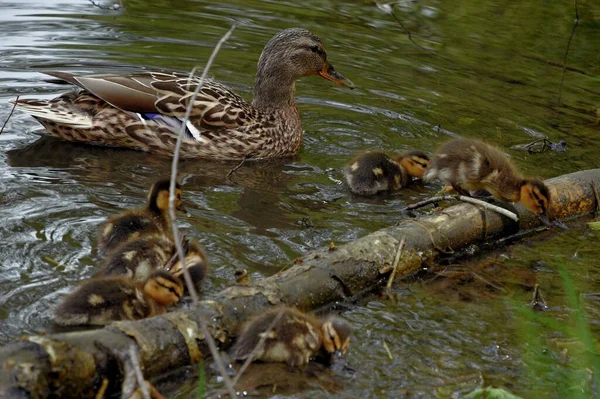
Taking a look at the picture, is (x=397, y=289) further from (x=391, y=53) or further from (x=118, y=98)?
(x=391, y=53)

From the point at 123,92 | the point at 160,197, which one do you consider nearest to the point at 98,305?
the point at 160,197

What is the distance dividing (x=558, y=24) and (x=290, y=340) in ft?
22.7

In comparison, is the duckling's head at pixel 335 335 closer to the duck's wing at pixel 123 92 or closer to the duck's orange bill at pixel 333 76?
the duck's wing at pixel 123 92

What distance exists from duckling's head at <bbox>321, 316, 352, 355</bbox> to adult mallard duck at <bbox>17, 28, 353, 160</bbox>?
297 cm

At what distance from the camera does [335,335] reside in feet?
13.0

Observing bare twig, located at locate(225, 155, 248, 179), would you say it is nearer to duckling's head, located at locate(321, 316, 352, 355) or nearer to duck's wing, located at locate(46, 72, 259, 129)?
duck's wing, located at locate(46, 72, 259, 129)

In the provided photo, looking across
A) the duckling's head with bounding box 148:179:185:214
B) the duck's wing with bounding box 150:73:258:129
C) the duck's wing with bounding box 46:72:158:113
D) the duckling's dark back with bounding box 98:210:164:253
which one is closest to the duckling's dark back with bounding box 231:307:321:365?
the duckling's dark back with bounding box 98:210:164:253

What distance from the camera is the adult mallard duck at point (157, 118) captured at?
22.0 ft

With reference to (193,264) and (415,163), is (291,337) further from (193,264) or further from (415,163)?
(415,163)

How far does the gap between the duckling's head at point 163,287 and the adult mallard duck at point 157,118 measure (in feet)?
→ 8.64

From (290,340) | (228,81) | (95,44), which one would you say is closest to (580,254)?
(290,340)

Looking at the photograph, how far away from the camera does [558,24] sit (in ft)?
32.4

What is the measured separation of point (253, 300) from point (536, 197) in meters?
2.15

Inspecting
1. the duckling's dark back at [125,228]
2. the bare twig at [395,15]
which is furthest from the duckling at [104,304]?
the bare twig at [395,15]
